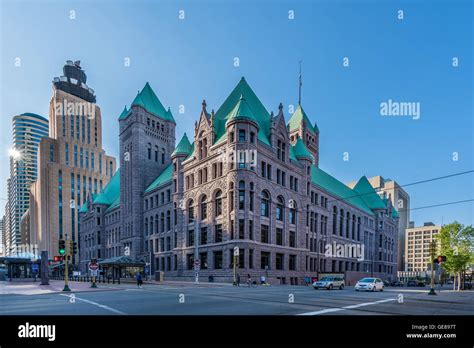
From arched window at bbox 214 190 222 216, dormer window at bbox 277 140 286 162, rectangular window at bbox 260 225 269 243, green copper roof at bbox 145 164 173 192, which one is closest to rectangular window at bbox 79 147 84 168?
green copper roof at bbox 145 164 173 192

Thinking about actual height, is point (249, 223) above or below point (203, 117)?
below

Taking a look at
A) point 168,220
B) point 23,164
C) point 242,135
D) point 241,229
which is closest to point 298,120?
point 242,135

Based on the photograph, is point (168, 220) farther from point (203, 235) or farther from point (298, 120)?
point (298, 120)

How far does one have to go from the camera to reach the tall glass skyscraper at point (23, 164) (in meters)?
101

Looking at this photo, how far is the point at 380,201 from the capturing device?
74.5m

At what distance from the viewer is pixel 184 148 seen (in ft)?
149

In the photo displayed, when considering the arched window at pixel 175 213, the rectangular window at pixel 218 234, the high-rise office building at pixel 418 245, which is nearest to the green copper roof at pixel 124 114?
the arched window at pixel 175 213

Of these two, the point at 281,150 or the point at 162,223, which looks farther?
the point at 162,223

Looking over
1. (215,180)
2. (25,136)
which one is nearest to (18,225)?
(25,136)

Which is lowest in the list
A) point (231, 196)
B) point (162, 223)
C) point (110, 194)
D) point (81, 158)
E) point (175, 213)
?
point (162, 223)

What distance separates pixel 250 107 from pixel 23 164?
10212cm

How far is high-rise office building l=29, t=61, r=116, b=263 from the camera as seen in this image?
101 metres
